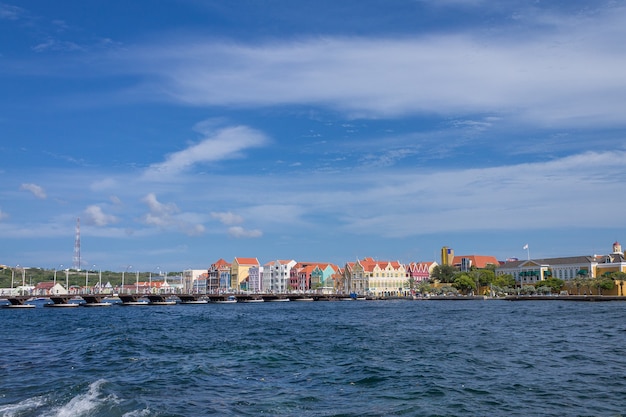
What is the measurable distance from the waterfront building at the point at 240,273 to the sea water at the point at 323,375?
152845mm

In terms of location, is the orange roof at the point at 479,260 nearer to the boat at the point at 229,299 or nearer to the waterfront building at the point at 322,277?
the waterfront building at the point at 322,277

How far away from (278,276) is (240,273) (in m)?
16.6

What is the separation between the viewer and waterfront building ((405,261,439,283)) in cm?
17225

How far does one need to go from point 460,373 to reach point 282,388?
8026 millimetres

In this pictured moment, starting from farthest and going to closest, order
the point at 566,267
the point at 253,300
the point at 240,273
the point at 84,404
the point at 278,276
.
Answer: the point at 240,273 → the point at 278,276 → the point at 253,300 → the point at 566,267 → the point at 84,404

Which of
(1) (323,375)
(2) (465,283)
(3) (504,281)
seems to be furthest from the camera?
(2) (465,283)

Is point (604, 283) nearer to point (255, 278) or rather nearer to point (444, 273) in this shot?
point (444, 273)

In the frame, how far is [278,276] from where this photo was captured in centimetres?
18625

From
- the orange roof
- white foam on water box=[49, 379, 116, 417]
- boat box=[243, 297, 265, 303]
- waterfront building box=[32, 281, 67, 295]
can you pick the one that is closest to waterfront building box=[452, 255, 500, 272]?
the orange roof

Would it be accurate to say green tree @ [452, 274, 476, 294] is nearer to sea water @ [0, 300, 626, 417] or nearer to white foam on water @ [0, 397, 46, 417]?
sea water @ [0, 300, 626, 417]

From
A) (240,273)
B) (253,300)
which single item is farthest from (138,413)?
(240,273)

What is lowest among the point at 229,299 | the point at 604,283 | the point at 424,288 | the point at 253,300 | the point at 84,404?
the point at 253,300

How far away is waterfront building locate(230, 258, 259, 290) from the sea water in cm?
15284

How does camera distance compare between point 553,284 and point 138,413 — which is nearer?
point 138,413
